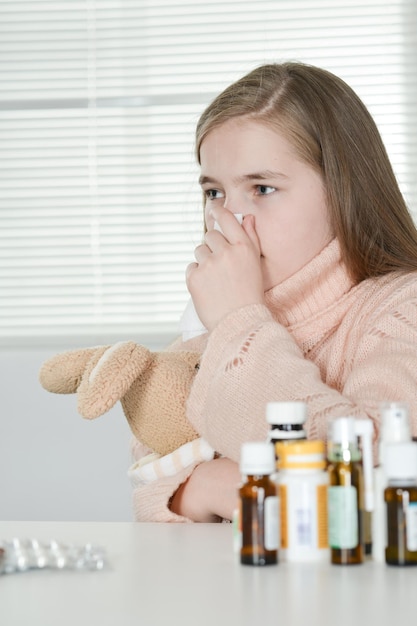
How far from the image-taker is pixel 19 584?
0.86m

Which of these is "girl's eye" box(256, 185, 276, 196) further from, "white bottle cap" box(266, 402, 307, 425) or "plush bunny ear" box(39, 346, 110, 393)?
"white bottle cap" box(266, 402, 307, 425)

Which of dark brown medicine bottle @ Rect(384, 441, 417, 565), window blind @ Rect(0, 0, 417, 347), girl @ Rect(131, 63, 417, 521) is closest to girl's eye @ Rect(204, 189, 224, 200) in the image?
girl @ Rect(131, 63, 417, 521)

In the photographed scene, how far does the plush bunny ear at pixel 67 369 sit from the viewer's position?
4.57 ft

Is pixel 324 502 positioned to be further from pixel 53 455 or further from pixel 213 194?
pixel 53 455

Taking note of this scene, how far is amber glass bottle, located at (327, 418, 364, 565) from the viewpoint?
2.88 feet

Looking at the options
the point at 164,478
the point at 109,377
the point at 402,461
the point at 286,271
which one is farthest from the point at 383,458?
the point at 286,271

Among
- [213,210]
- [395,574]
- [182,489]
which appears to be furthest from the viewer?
[213,210]

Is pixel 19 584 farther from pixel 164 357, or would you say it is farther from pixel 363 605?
pixel 164 357

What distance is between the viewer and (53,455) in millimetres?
2387

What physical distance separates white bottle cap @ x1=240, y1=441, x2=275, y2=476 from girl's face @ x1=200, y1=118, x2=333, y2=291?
703 millimetres

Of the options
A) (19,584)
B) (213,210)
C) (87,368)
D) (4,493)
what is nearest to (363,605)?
(19,584)

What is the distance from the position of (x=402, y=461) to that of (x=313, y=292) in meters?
0.77

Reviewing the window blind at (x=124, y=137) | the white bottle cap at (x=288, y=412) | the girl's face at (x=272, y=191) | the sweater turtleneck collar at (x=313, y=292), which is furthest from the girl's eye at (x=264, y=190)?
→ the window blind at (x=124, y=137)

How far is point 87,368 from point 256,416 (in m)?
0.24
